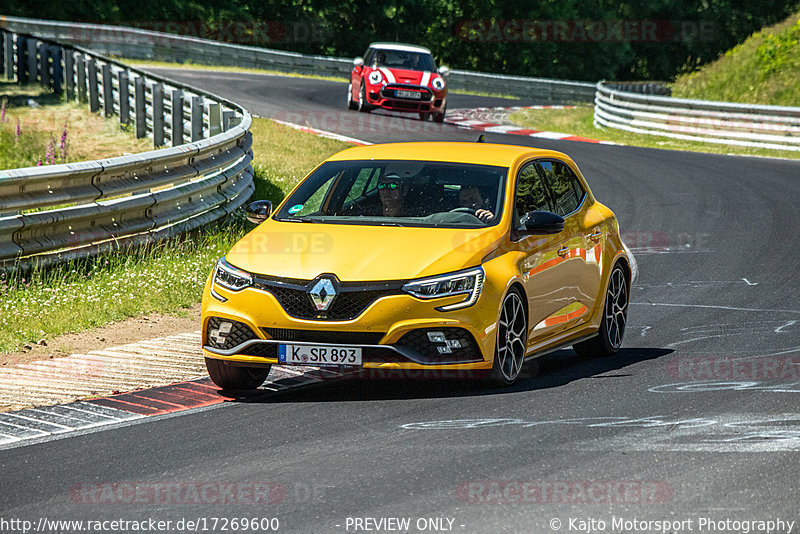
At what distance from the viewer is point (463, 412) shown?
7.49 m

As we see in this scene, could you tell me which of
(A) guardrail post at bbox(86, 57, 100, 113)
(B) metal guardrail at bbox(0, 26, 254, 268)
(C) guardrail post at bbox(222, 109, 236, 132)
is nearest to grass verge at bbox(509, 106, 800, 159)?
(A) guardrail post at bbox(86, 57, 100, 113)

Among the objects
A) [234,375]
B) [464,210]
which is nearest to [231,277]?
[234,375]

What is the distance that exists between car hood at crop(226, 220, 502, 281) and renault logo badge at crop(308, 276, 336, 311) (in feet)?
0.21

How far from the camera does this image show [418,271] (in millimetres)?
7750

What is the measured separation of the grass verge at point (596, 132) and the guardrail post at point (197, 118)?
42.9ft

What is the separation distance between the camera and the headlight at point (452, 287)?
25.3ft

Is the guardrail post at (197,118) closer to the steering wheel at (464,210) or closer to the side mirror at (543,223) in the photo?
the steering wheel at (464,210)

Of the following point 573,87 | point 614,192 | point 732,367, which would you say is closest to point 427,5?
point 573,87

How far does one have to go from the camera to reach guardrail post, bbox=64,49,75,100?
28.2 m

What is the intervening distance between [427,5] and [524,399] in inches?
2310

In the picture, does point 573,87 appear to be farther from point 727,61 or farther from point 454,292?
point 454,292

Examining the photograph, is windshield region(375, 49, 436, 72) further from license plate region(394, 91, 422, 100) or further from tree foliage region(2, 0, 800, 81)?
tree foliage region(2, 0, 800, 81)

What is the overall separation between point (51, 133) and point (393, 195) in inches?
625

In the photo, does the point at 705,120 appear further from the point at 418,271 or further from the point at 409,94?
the point at 418,271
